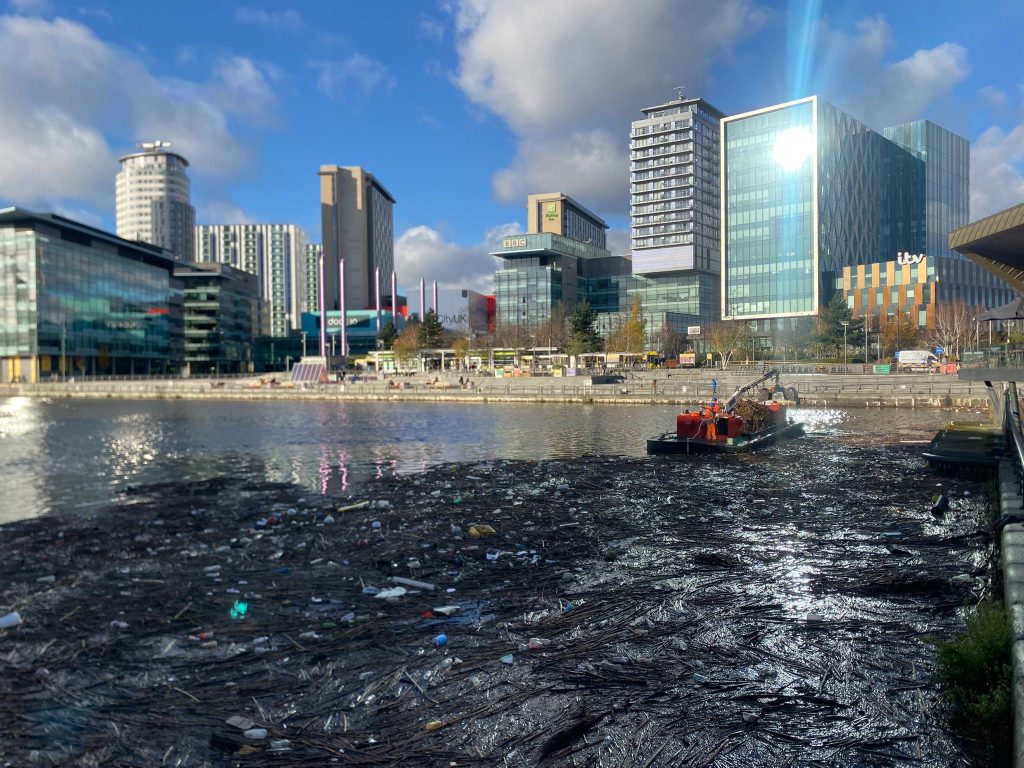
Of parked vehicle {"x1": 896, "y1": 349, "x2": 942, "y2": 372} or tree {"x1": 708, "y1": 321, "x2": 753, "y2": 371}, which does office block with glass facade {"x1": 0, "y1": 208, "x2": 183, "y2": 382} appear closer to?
tree {"x1": 708, "y1": 321, "x2": 753, "y2": 371}

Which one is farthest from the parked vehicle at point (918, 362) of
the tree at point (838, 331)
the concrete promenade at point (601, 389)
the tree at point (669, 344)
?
the tree at point (669, 344)

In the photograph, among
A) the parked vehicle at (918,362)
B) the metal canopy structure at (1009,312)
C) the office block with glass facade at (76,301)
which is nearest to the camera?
the metal canopy structure at (1009,312)

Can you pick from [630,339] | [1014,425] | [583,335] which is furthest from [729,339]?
[1014,425]

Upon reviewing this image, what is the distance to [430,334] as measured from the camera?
121188mm

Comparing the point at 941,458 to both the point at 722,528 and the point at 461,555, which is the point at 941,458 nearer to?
the point at 722,528

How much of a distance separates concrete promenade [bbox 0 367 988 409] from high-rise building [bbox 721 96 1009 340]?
53.2m

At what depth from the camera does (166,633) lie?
27.5 feet

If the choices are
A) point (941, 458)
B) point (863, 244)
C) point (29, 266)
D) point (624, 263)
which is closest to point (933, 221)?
point (863, 244)

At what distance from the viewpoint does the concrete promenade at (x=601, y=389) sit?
54938mm

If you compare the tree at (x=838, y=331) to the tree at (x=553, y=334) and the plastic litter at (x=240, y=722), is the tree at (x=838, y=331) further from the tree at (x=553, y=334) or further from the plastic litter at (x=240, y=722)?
the plastic litter at (x=240, y=722)

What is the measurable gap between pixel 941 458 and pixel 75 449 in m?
32.7

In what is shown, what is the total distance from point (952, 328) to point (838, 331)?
16.3m

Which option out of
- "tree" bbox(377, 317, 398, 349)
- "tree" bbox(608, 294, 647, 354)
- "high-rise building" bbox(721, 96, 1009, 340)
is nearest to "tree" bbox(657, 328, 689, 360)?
"tree" bbox(608, 294, 647, 354)

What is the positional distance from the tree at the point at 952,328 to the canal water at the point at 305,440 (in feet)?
157
